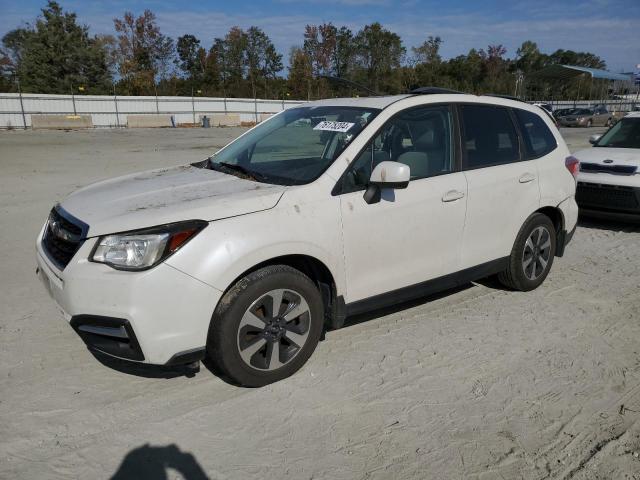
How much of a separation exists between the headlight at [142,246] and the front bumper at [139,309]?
0.16 feet

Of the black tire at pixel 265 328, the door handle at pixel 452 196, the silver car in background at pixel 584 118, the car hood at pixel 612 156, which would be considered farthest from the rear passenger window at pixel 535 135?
the silver car in background at pixel 584 118

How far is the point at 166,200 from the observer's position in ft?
10.6

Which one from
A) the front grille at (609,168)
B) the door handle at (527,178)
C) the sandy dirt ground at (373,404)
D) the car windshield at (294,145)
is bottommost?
the sandy dirt ground at (373,404)

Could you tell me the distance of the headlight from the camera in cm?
286

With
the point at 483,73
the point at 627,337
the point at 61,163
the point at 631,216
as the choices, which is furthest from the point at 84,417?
the point at 483,73

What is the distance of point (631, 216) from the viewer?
716cm

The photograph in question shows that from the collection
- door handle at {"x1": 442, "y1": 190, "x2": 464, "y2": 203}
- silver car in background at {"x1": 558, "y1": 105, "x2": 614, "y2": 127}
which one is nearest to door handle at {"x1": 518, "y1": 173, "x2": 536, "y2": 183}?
door handle at {"x1": 442, "y1": 190, "x2": 464, "y2": 203}

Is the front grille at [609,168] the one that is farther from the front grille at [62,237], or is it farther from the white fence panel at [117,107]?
the white fence panel at [117,107]

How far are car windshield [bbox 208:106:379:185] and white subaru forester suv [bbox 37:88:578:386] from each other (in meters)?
0.02

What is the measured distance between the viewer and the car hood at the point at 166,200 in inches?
117

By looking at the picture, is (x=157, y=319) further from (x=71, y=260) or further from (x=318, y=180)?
(x=318, y=180)

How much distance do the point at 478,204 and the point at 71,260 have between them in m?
2.99

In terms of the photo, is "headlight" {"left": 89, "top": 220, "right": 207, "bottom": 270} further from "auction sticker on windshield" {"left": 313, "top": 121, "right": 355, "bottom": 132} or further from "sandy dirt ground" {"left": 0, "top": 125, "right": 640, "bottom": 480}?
"auction sticker on windshield" {"left": 313, "top": 121, "right": 355, "bottom": 132}

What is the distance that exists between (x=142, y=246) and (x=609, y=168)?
6.81m
